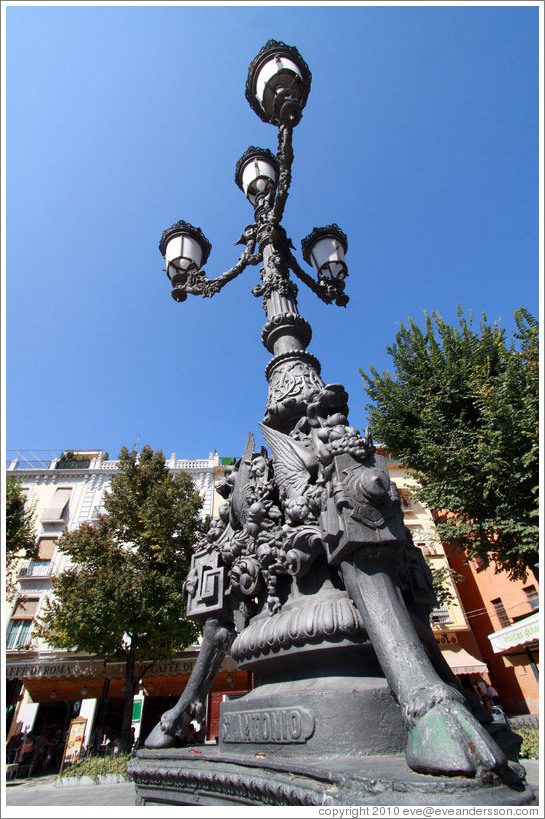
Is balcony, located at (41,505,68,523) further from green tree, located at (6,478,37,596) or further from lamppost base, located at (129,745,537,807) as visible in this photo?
lamppost base, located at (129,745,537,807)

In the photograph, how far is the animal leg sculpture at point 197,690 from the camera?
3.03 m

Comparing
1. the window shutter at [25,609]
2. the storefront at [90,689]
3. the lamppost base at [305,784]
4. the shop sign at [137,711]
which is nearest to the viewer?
the lamppost base at [305,784]

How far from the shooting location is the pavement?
18.6 feet

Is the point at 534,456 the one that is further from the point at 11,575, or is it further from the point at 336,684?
the point at 11,575

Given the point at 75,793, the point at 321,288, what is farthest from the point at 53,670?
the point at 321,288

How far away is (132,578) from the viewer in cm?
1309

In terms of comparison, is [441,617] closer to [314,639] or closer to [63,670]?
[63,670]

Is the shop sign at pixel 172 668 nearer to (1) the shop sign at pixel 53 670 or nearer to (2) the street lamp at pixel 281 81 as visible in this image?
(1) the shop sign at pixel 53 670

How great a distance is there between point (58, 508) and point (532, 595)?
24.2 meters

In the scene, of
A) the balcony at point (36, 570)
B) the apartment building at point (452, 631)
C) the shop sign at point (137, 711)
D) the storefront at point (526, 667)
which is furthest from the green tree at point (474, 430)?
the balcony at point (36, 570)

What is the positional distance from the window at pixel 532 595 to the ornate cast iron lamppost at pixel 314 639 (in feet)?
57.8

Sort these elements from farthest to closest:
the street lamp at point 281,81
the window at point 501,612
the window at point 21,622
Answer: the window at point 21,622, the window at point 501,612, the street lamp at point 281,81

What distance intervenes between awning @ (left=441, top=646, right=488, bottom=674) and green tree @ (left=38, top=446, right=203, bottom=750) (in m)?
11.3

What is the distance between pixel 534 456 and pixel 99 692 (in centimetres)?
1957
